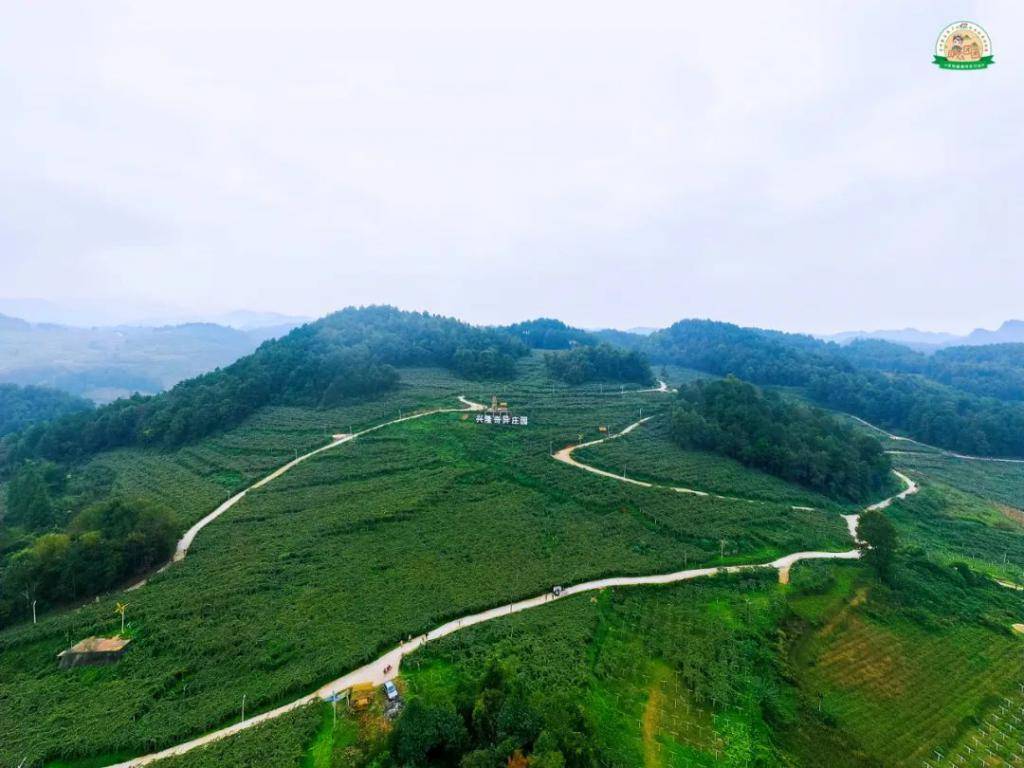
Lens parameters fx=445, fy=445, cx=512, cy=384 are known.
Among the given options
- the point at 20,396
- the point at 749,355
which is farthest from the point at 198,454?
the point at 749,355

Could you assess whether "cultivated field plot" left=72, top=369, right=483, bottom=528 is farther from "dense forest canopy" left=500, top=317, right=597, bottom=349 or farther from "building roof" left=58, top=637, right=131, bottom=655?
"dense forest canopy" left=500, top=317, right=597, bottom=349

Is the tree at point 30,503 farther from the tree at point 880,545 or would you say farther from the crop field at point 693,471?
the tree at point 880,545

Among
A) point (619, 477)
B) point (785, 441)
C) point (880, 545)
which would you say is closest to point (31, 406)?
point (619, 477)

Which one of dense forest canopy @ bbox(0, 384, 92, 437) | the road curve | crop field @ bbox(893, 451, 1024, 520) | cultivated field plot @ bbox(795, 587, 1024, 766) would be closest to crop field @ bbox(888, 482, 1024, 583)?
crop field @ bbox(893, 451, 1024, 520)

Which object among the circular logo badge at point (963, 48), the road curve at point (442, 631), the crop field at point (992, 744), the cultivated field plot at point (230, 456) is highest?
the circular logo badge at point (963, 48)

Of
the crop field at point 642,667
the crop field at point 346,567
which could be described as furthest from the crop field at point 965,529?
the crop field at point 642,667

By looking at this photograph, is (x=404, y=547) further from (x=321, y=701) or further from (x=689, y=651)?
(x=689, y=651)
